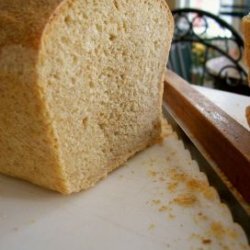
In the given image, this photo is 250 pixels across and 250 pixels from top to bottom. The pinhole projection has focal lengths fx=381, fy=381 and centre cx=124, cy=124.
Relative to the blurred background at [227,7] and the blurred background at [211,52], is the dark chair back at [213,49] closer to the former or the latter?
the blurred background at [211,52]

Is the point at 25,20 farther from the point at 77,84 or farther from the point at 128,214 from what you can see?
the point at 128,214

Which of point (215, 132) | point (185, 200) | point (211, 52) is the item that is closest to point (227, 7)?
point (211, 52)

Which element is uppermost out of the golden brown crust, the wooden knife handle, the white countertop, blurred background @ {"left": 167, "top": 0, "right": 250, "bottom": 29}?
the golden brown crust

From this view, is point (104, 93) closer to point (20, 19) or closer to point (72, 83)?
point (72, 83)

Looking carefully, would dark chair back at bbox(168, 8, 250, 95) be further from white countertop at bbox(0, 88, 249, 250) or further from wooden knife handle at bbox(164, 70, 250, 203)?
white countertop at bbox(0, 88, 249, 250)

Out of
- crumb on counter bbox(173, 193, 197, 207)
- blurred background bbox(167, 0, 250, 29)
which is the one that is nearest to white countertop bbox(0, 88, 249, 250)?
crumb on counter bbox(173, 193, 197, 207)

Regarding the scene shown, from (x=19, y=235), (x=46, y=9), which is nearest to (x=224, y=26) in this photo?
(x=46, y=9)
